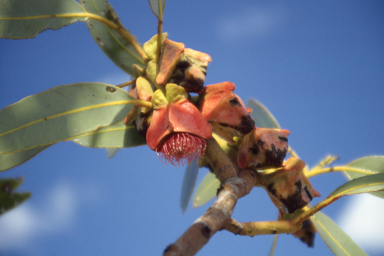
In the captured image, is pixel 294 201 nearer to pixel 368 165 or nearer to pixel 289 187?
pixel 289 187

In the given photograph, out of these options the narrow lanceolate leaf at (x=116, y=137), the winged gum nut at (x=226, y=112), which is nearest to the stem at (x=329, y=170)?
the winged gum nut at (x=226, y=112)

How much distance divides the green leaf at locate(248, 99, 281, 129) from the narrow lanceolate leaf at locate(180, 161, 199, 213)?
1.28ft

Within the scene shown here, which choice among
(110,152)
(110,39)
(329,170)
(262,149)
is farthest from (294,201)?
(110,152)

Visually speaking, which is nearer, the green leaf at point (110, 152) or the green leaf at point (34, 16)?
the green leaf at point (34, 16)

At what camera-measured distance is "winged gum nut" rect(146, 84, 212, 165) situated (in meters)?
0.74

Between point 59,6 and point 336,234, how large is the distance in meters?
1.02

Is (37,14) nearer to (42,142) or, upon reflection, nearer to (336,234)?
(42,142)

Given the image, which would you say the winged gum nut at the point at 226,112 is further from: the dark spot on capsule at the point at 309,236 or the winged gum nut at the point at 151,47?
the dark spot on capsule at the point at 309,236

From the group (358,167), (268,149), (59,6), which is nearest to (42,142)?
(59,6)

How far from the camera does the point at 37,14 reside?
2.91 ft

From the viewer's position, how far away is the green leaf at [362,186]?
2.59 feet

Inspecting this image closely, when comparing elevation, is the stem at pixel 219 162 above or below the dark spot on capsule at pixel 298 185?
above

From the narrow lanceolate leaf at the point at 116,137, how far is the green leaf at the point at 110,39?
0.67 feet

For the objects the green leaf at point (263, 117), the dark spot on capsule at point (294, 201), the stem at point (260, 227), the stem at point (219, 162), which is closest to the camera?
the stem at point (260, 227)
